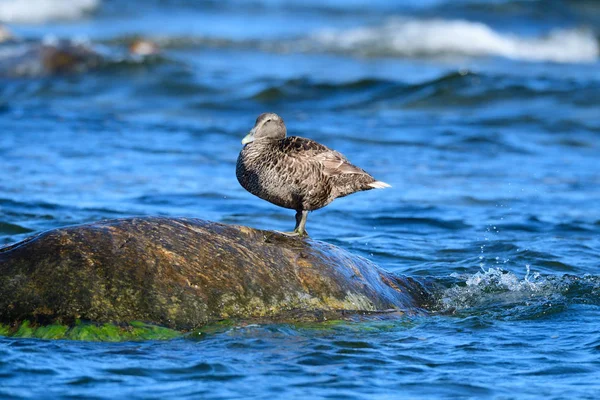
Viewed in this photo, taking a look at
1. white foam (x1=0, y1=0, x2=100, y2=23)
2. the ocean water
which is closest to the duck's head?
the ocean water

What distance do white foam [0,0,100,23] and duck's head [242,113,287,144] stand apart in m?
25.2

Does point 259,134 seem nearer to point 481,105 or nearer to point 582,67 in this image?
point 481,105

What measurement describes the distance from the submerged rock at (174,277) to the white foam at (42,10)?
25819mm

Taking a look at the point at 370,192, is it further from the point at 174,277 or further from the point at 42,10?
the point at 42,10

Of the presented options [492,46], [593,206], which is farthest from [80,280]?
[492,46]

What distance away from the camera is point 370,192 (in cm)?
1079

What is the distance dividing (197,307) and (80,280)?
0.66 metres

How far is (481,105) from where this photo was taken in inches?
610

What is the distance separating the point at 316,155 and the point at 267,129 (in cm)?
36

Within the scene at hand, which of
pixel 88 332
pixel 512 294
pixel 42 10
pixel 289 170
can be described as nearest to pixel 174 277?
pixel 88 332

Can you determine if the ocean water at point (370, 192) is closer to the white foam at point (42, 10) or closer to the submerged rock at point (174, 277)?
the submerged rock at point (174, 277)

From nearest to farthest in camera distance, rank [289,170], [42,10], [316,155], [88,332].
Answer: [88,332] → [289,170] → [316,155] → [42,10]

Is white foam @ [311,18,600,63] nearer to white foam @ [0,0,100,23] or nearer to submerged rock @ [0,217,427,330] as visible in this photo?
white foam @ [0,0,100,23]

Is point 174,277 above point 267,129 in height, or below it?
below
